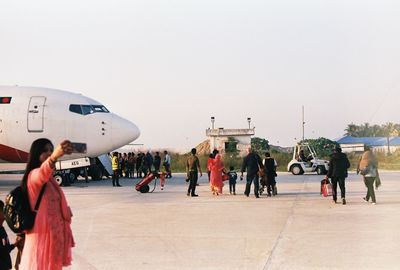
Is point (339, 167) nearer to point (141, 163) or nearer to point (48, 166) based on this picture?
point (48, 166)

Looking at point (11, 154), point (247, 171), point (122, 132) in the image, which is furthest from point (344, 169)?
point (11, 154)

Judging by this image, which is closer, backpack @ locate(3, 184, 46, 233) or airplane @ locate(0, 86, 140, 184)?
backpack @ locate(3, 184, 46, 233)

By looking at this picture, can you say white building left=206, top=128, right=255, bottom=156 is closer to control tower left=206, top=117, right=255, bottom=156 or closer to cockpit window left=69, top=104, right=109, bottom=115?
control tower left=206, top=117, right=255, bottom=156

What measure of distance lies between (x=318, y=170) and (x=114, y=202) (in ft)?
64.8

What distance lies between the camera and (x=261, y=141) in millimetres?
87500

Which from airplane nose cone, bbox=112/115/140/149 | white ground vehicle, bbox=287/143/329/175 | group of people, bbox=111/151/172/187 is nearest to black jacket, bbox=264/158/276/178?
airplane nose cone, bbox=112/115/140/149

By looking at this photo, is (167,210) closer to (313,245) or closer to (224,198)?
(224,198)

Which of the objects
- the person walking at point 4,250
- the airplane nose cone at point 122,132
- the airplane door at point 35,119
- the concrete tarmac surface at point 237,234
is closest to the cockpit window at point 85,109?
the airplane nose cone at point 122,132

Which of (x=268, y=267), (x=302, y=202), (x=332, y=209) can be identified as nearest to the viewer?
(x=268, y=267)

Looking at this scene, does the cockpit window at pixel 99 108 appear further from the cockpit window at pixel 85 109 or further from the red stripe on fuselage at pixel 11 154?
the red stripe on fuselage at pixel 11 154

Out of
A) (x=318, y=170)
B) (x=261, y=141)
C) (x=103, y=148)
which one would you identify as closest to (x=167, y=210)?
A: (x=103, y=148)

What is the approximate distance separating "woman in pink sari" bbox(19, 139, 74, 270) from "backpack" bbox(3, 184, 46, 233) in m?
0.04

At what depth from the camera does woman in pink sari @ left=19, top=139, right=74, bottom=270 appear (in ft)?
17.7

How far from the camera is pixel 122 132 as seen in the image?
24.3 metres
